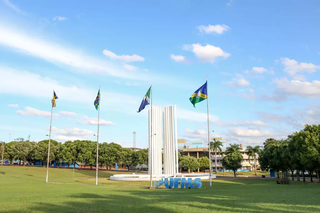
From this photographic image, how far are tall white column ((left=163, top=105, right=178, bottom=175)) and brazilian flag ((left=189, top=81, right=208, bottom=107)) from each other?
29.4 metres

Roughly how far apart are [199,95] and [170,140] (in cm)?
3161

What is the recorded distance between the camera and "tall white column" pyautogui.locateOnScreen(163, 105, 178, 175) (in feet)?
229

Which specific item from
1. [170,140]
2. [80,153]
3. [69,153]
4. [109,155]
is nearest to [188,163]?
[109,155]

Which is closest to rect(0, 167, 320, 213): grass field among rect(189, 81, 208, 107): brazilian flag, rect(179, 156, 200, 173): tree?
rect(189, 81, 208, 107): brazilian flag

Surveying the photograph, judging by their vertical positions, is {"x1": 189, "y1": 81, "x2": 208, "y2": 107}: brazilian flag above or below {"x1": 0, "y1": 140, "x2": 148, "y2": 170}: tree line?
above

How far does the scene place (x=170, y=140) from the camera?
7038cm

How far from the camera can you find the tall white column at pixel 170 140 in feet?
229

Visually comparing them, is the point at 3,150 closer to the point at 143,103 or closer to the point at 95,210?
the point at 143,103

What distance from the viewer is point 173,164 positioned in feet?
229

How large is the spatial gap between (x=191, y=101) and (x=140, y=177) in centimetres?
3518

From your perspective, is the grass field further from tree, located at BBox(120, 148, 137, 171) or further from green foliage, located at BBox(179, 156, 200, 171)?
tree, located at BBox(120, 148, 137, 171)

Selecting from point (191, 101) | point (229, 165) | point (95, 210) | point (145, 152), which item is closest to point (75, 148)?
point (145, 152)

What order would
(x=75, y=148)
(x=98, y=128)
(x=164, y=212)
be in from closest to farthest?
1. (x=164, y=212)
2. (x=98, y=128)
3. (x=75, y=148)

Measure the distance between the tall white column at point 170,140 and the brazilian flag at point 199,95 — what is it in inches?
1159
